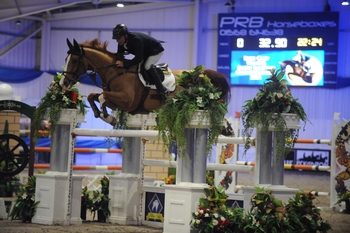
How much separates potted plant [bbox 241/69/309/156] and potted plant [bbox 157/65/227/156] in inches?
10.3

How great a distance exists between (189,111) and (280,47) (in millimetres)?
11310

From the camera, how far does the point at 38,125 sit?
245 inches

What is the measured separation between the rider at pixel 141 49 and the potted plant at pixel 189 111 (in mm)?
326

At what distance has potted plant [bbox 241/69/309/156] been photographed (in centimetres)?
510

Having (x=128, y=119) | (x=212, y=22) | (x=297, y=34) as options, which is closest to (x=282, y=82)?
(x=128, y=119)

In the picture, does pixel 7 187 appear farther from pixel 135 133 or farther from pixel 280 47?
pixel 280 47

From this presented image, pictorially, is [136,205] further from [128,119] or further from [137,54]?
[137,54]

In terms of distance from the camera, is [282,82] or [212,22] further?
[212,22]

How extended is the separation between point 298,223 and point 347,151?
162 inches

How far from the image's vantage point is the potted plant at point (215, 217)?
4.78 meters

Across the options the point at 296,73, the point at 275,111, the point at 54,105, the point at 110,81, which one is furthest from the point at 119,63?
the point at 296,73

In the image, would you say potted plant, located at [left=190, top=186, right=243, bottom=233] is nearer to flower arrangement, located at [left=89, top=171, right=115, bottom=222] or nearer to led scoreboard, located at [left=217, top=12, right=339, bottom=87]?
flower arrangement, located at [left=89, top=171, right=115, bottom=222]

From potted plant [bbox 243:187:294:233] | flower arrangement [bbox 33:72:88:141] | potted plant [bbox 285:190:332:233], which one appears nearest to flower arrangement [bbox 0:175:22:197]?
flower arrangement [bbox 33:72:88:141]

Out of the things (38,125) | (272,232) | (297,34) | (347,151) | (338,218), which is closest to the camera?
(272,232)
